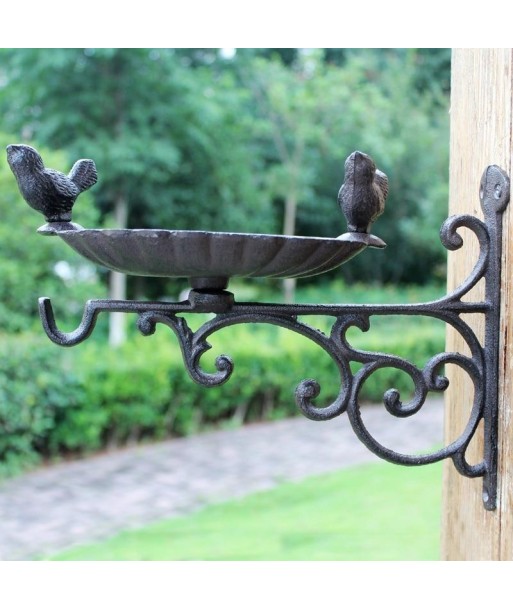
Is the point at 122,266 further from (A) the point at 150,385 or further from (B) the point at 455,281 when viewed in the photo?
(A) the point at 150,385

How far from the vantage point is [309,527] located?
3.92 m

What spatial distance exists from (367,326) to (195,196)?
31.3ft

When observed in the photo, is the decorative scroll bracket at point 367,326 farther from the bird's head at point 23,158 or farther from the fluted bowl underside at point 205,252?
the bird's head at point 23,158

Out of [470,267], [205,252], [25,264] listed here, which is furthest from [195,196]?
[205,252]

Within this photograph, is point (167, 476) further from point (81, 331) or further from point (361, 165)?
point (361, 165)

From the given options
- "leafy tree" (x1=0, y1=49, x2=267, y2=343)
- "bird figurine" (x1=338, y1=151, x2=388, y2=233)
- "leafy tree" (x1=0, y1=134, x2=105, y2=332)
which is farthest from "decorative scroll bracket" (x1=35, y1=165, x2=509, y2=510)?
"leafy tree" (x1=0, y1=49, x2=267, y2=343)

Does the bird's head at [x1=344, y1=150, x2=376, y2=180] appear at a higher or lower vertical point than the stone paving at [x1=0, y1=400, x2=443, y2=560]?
higher

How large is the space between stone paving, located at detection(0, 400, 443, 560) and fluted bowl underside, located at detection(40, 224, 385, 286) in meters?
3.00

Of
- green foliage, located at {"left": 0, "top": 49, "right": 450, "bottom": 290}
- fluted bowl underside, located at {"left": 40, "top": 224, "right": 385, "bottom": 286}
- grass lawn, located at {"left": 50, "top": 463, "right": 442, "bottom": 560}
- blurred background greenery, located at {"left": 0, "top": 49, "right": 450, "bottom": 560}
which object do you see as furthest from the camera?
green foliage, located at {"left": 0, "top": 49, "right": 450, "bottom": 290}

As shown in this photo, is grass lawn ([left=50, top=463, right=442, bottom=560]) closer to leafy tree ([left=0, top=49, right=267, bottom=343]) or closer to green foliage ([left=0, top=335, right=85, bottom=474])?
green foliage ([left=0, top=335, right=85, bottom=474])

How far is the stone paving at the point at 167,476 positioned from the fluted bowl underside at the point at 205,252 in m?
3.00

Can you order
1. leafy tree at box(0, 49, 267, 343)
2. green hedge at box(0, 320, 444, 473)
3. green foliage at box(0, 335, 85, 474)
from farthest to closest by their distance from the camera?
leafy tree at box(0, 49, 267, 343) < green hedge at box(0, 320, 444, 473) < green foliage at box(0, 335, 85, 474)

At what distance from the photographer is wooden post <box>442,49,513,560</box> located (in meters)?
1.05

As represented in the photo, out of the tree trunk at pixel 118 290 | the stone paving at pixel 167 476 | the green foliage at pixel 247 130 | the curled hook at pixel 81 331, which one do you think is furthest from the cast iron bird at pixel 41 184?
the green foliage at pixel 247 130
